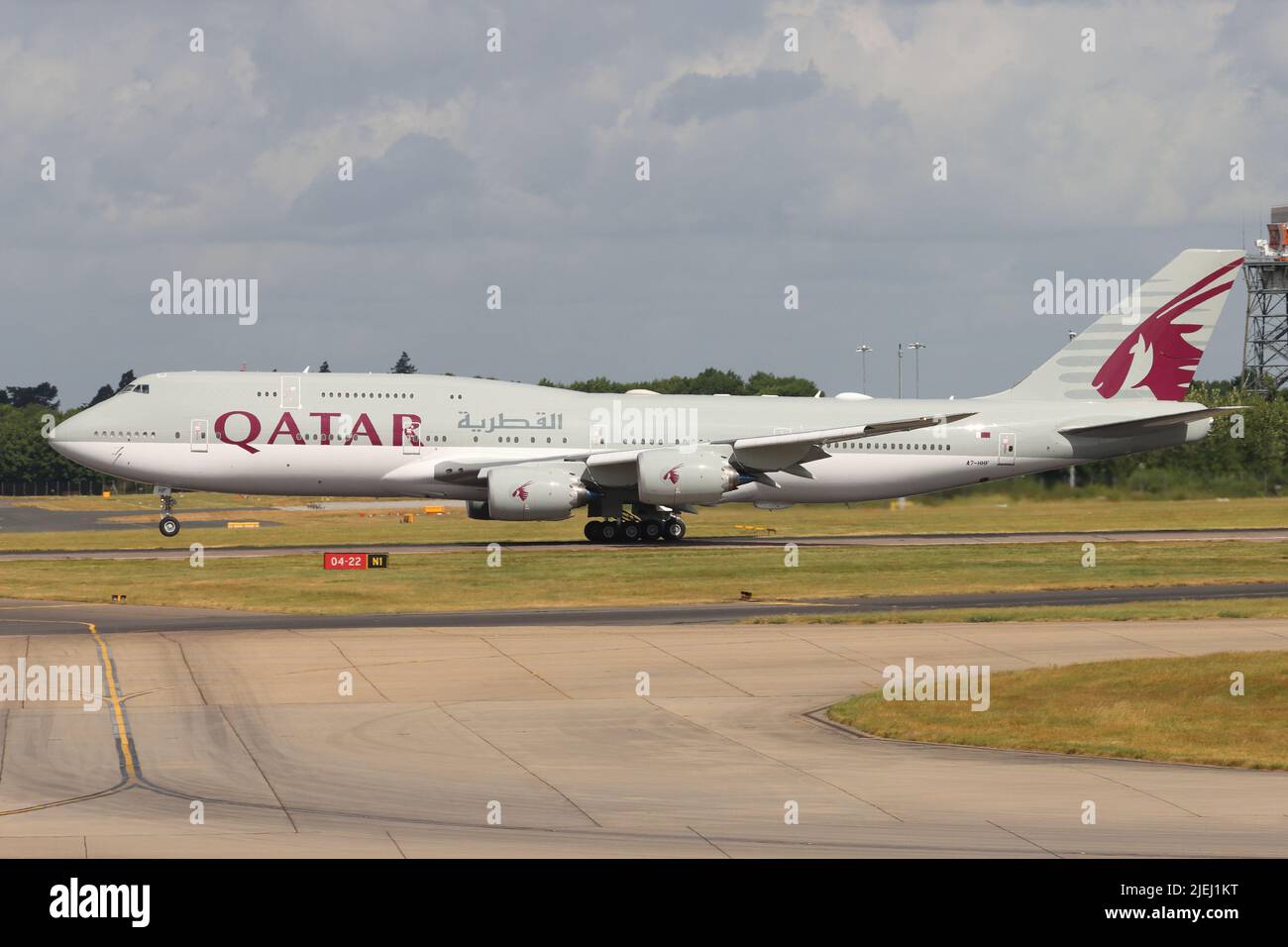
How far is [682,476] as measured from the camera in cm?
4984

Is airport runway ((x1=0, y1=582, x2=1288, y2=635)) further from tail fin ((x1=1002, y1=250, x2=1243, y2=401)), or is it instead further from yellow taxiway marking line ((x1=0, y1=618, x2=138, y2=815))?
tail fin ((x1=1002, y1=250, x2=1243, y2=401))

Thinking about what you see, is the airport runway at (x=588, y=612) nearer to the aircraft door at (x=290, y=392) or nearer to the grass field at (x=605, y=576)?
the grass field at (x=605, y=576)

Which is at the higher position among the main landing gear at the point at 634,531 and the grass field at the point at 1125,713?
the main landing gear at the point at 634,531

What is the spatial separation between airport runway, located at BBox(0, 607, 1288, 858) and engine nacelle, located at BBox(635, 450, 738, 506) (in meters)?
19.4

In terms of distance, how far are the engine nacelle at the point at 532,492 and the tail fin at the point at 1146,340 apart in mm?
17369

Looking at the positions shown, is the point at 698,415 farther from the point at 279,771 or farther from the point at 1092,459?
the point at 279,771

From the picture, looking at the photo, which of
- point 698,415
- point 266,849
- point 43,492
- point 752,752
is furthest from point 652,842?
point 43,492

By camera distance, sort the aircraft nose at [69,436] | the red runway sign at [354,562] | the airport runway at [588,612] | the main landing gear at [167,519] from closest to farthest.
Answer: the airport runway at [588,612], the red runway sign at [354,562], the aircraft nose at [69,436], the main landing gear at [167,519]

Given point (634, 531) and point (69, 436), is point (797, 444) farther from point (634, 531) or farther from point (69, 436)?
point (69, 436)

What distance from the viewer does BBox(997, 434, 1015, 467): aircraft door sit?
55.4 m

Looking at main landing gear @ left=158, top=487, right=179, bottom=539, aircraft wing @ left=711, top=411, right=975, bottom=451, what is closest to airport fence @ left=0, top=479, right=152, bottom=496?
main landing gear @ left=158, top=487, right=179, bottom=539

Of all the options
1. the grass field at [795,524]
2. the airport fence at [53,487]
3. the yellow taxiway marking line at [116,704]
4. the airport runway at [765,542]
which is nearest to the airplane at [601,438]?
the airport runway at [765,542]

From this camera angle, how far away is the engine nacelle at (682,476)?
49.8 m
